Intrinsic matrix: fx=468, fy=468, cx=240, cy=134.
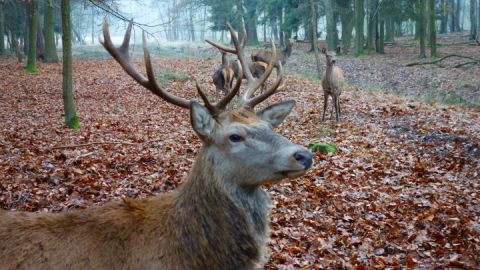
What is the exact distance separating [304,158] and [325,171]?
526 centimetres

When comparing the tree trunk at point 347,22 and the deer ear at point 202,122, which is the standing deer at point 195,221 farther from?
the tree trunk at point 347,22

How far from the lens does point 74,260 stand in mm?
3186

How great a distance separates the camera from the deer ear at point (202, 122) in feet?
12.1

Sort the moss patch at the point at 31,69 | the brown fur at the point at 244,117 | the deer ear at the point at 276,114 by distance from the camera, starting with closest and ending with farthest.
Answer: the brown fur at the point at 244,117 → the deer ear at the point at 276,114 → the moss patch at the point at 31,69

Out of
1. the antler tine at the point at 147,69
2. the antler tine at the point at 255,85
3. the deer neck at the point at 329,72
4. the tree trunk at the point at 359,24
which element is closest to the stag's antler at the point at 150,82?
the antler tine at the point at 147,69

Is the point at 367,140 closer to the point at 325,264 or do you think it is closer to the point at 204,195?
the point at 325,264

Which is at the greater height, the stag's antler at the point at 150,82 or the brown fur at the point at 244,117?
the stag's antler at the point at 150,82

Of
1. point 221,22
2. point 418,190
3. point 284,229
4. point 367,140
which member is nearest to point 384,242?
point 284,229

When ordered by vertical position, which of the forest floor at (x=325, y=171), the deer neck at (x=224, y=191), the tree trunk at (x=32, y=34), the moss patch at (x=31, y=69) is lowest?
the forest floor at (x=325, y=171)

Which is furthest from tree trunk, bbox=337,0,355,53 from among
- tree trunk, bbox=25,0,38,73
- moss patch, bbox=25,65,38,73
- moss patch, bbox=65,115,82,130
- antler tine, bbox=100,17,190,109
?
antler tine, bbox=100,17,190,109

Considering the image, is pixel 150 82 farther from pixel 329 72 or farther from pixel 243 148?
pixel 329 72

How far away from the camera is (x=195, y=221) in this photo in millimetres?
3523

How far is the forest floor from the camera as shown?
18.8ft

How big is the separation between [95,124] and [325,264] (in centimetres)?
856
